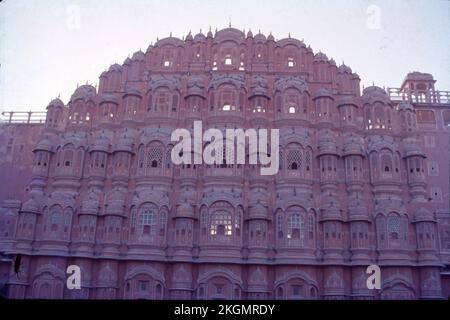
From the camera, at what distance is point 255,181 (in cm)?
2925

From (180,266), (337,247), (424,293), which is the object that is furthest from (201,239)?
(424,293)

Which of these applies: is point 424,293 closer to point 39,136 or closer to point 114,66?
point 114,66

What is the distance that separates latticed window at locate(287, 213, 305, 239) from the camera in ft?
91.4

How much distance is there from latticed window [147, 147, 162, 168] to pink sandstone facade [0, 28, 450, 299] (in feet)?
0.31

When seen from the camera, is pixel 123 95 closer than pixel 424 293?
No

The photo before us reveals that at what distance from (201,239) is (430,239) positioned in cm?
1426

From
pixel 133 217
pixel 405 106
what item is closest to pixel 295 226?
pixel 133 217

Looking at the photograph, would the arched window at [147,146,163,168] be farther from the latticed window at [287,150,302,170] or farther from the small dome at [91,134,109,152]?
the latticed window at [287,150,302,170]

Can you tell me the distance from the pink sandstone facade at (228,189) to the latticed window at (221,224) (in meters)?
0.06

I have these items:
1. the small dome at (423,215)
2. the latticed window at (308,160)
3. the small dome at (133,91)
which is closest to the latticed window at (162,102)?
the small dome at (133,91)

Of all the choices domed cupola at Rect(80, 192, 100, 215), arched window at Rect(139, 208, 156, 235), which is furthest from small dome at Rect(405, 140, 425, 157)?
domed cupola at Rect(80, 192, 100, 215)

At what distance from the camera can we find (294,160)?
29750 mm
